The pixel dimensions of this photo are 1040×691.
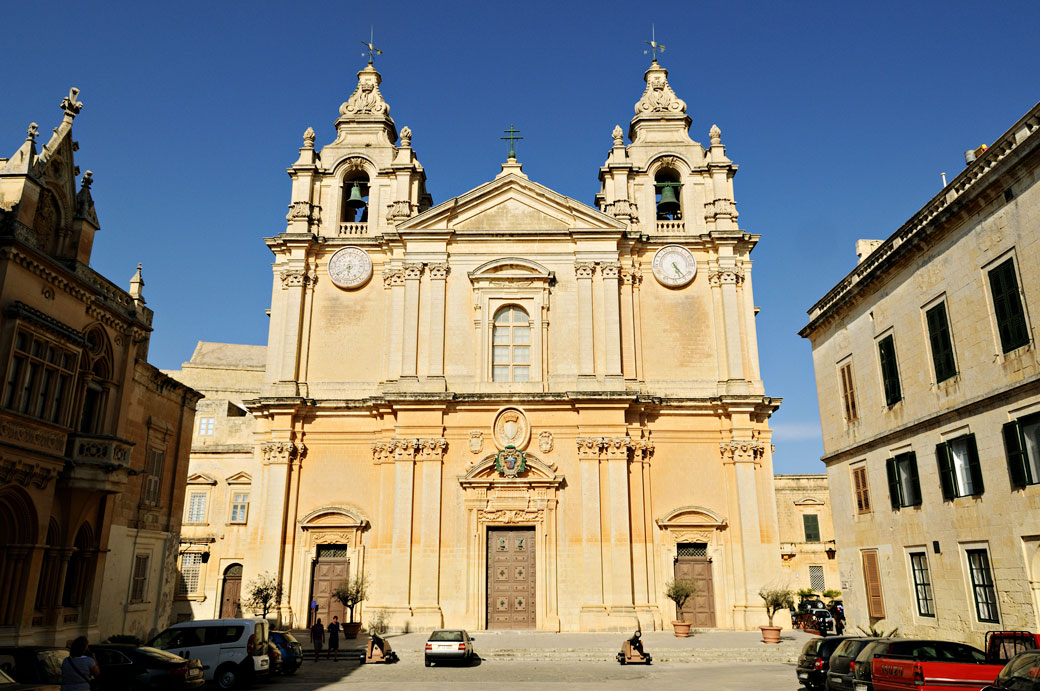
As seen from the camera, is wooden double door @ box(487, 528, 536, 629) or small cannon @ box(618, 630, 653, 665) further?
wooden double door @ box(487, 528, 536, 629)

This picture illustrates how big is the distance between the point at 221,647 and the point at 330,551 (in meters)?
12.1

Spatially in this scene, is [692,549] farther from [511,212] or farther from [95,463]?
[95,463]

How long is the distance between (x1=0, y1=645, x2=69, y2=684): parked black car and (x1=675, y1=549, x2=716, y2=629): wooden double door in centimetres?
2135

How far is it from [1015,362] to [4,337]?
20.0 meters

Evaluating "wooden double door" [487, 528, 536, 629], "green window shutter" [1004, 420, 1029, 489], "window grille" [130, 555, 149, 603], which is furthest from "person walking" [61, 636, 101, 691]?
"wooden double door" [487, 528, 536, 629]

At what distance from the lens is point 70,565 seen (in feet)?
61.9

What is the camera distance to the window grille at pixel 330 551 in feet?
94.1

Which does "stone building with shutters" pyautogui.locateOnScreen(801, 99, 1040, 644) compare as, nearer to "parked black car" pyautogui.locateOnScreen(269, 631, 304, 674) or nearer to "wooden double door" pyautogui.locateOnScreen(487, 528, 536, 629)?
"wooden double door" pyautogui.locateOnScreen(487, 528, 536, 629)

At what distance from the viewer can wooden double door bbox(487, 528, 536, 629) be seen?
2744 cm

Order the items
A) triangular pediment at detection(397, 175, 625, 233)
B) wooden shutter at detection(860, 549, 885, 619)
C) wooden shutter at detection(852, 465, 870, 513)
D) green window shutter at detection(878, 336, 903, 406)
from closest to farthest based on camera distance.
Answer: green window shutter at detection(878, 336, 903, 406) < wooden shutter at detection(860, 549, 885, 619) < wooden shutter at detection(852, 465, 870, 513) < triangular pediment at detection(397, 175, 625, 233)

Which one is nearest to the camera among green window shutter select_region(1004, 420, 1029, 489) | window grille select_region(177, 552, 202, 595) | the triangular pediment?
Answer: green window shutter select_region(1004, 420, 1029, 489)

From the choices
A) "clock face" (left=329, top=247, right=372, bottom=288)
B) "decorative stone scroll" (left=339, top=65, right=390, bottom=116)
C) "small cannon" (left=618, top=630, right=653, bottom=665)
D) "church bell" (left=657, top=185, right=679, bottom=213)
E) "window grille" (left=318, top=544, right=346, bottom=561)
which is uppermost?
"decorative stone scroll" (left=339, top=65, right=390, bottom=116)

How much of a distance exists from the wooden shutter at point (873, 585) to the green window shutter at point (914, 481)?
2.42 m

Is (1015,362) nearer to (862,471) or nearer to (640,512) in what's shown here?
(862,471)
